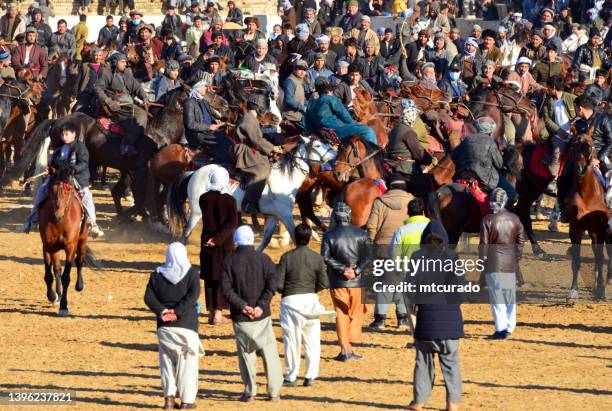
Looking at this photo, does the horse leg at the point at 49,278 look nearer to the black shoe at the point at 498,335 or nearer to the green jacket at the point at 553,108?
the black shoe at the point at 498,335

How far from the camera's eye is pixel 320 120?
22.1m

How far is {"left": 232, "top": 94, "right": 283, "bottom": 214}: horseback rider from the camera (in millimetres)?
21281

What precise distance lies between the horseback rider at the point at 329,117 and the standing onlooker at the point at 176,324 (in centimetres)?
797

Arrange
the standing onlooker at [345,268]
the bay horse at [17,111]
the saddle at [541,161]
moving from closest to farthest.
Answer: the standing onlooker at [345,268] → the saddle at [541,161] → the bay horse at [17,111]

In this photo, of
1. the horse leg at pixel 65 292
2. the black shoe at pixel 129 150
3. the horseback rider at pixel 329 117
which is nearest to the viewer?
the horse leg at pixel 65 292

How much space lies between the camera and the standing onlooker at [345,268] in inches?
635

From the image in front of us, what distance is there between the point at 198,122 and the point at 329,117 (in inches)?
90.7

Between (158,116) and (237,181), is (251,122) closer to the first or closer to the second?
(237,181)

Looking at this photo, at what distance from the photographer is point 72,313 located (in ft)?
62.7

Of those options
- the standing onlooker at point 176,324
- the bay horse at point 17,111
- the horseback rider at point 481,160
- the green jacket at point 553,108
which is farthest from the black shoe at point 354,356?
the bay horse at point 17,111

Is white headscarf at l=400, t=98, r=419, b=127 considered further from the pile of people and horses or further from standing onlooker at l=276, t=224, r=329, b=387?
standing onlooker at l=276, t=224, r=329, b=387

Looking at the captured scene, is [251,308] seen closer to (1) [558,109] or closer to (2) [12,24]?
(1) [558,109]

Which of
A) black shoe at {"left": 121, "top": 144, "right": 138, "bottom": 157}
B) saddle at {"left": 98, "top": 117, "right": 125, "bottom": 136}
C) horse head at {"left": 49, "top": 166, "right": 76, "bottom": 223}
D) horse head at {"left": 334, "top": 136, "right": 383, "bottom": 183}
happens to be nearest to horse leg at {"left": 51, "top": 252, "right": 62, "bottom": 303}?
horse head at {"left": 49, "top": 166, "right": 76, "bottom": 223}

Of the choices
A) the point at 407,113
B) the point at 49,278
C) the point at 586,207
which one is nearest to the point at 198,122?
the point at 407,113
